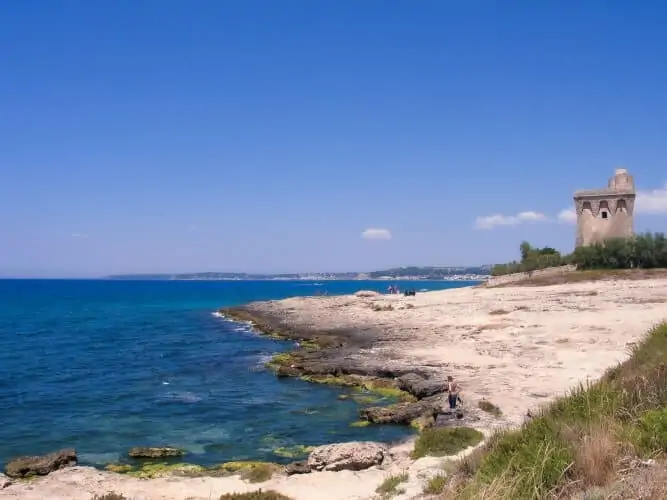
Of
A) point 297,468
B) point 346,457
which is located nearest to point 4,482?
point 297,468

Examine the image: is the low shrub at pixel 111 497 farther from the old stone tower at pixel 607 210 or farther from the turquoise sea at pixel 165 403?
the old stone tower at pixel 607 210

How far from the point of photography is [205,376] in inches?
1328

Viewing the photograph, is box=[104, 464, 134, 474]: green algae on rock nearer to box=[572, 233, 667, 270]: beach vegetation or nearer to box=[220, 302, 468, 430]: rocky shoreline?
box=[220, 302, 468, 430]: rocky shoreline

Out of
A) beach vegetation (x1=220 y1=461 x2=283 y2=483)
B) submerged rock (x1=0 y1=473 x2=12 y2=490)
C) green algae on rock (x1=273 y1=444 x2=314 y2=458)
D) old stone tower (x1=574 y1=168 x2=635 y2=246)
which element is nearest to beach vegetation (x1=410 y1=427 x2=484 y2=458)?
beach vegetation (x1=220 y1=461 x2=283 y2=483)

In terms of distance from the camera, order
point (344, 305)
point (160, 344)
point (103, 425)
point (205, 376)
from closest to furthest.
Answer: point (103, 425)
point (205, 376)
point (160, 344)
point (344, 305)

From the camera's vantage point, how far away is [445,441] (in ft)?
53.3

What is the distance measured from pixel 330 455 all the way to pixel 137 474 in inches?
216

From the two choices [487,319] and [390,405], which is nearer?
[390,405]

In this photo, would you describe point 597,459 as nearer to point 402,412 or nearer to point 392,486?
point 392,486

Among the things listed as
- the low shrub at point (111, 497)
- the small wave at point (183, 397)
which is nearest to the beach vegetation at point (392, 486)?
the low shrub at point (111, 497)

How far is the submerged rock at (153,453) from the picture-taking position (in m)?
18.4

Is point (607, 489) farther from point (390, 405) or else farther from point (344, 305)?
point (344, 305)

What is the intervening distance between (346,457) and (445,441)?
2.79 metres

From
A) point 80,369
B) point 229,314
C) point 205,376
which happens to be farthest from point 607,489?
point 229,314
